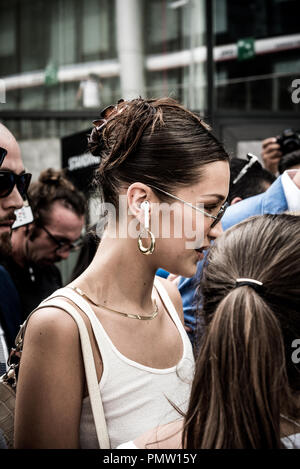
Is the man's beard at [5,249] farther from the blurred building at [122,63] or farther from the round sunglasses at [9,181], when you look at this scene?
the blurred building at [122,63]

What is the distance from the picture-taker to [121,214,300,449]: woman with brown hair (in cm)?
108

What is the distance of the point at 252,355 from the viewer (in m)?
1.09

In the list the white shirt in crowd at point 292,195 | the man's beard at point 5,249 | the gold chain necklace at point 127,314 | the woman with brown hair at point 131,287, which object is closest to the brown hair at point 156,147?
the woman with brown hair at point 131,287

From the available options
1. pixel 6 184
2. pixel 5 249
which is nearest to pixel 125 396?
pixel 6 184

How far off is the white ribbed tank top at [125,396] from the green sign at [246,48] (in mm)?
4371

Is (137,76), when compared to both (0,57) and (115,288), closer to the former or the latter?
(0,57)

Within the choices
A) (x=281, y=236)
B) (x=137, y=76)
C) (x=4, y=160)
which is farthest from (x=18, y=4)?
(x=281, y=236)

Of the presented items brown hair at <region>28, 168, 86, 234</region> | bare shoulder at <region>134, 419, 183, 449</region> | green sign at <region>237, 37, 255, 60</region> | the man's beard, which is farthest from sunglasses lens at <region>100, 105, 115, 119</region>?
green sign at <region>237, 37, 255, 60</region>

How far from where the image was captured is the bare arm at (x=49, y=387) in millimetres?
1323

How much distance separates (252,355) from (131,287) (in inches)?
22.0

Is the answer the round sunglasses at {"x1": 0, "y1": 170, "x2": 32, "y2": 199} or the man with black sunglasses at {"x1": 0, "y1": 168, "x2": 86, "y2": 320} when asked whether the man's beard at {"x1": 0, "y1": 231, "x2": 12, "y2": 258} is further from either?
the round sunglasses at {"x1": 0, "y1": 170, "x2": 32, "y2": 199}

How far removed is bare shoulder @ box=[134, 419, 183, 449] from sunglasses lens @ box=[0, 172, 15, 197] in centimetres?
92

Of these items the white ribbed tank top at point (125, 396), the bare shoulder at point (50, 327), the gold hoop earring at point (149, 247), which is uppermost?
the gold hoop earring at point (149, 247)

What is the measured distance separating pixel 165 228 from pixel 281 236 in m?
0.36
